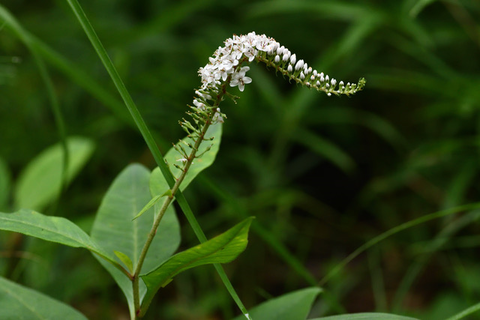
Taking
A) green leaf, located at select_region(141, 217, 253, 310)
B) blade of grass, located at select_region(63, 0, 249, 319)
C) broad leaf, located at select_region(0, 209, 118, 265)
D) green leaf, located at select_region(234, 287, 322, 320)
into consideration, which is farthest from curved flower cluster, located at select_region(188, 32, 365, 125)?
green leaf, located at select_region(234, 287, 322, 320)

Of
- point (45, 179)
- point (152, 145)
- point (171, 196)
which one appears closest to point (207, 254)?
point (171, 196)

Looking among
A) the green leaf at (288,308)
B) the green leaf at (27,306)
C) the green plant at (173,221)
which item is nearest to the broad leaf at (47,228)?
the green plant at (173,221)

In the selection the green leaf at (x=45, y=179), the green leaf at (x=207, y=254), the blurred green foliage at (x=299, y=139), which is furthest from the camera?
the blurred green foliage at (x=299, y=139)

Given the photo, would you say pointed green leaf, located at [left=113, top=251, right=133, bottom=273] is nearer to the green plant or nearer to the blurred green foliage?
the green plant

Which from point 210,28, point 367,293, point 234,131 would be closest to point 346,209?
point 367,293

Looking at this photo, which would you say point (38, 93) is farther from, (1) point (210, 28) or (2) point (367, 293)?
(2) point (367, 293)

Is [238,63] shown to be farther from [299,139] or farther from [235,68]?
[299,139]

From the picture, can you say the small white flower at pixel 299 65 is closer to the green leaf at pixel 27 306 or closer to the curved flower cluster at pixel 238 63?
the curved flower cluster at pixel 238 63
